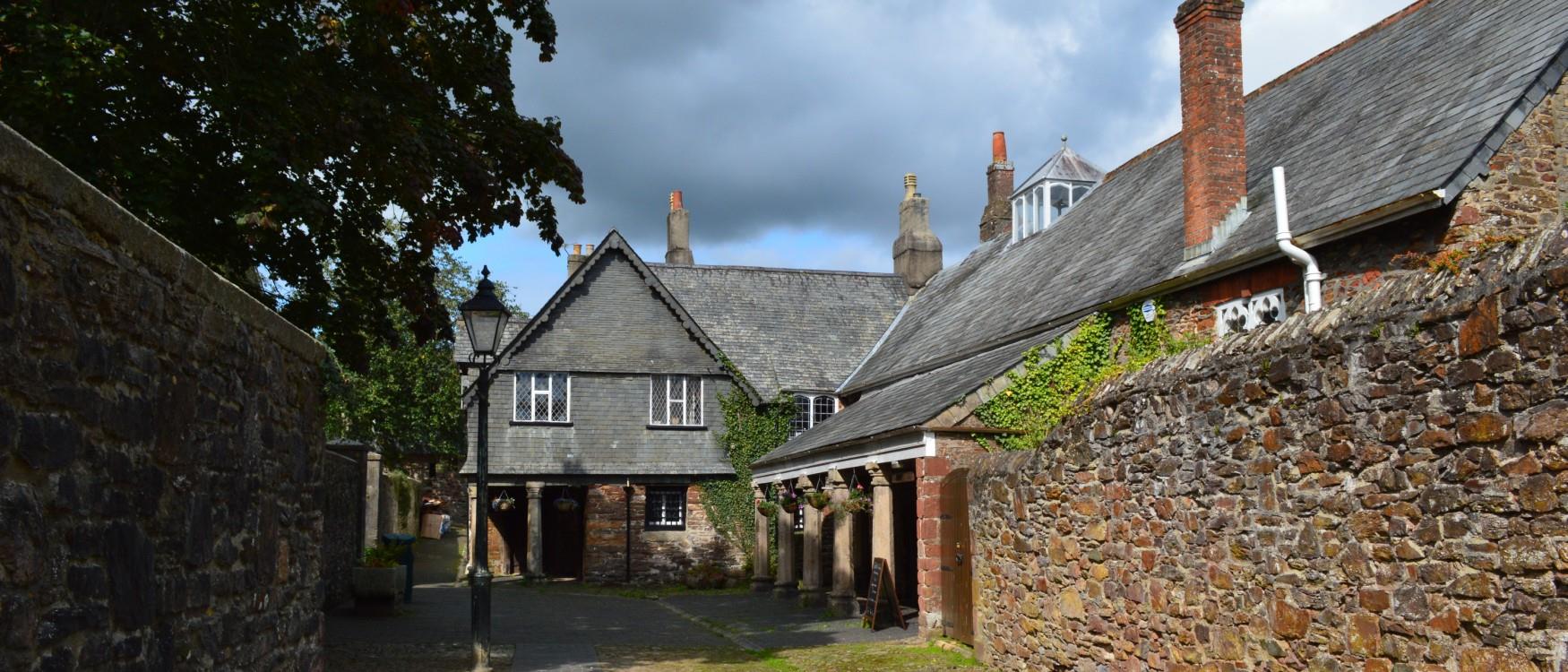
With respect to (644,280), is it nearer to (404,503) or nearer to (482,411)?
(404,503)

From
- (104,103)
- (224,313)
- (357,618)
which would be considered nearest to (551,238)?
(104,103)

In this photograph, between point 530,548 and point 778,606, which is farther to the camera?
point 530,548

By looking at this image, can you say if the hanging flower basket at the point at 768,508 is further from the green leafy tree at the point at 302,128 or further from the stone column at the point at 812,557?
the green leafy tree at the point at 302,128

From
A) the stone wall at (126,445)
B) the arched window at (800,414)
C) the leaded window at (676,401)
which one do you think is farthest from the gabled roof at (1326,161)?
the stone wall at (126,445)

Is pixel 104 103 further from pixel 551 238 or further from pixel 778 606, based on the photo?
pixel 778 606

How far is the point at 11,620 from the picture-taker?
3.56 m

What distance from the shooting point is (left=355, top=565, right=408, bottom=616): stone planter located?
1833 cm

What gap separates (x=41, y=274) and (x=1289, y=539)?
655 cm

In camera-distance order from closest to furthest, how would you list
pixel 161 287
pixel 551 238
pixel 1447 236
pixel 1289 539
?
pixel 161 287 < pixel 1289 539 < pixel 1447 236 < pixel 551 238

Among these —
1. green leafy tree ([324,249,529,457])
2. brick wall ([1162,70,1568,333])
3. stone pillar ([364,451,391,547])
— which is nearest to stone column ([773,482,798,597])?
stone pillar ([364,451,391,547])

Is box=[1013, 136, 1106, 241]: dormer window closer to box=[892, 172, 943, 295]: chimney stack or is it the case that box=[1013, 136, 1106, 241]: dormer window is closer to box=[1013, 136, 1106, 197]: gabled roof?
box=[1013, 136, 1106, 197]: gabled roof

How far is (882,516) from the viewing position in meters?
19.0

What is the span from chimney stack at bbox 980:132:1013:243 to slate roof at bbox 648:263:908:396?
3.92 m

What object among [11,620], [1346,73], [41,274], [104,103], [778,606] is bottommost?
[778,606]
